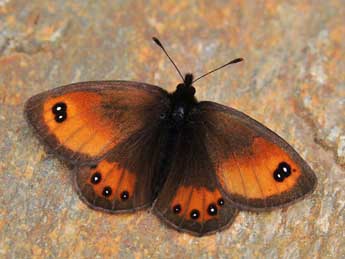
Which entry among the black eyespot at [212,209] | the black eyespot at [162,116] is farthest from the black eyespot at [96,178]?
the black eyespot at [212,209]

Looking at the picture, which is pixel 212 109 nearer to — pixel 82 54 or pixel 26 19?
pixel 82 54

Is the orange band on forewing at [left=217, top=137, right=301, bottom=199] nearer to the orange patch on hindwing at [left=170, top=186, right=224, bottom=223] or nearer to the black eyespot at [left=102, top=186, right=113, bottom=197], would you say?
the orange patch on hindwing at [left=170, top=186, right=224, bottom=223]

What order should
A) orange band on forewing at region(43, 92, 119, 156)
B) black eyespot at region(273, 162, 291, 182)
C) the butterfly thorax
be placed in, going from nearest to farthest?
1. black eyespot at region(273, 162, 291, 182)
2. orange band on forewing at region(43, 92, 119, 156)
3. the butterfly thorax

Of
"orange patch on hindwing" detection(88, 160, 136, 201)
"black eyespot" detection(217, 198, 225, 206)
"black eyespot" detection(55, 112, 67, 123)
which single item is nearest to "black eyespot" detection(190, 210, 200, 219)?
"black eyespot" detection(217, 198, 225, 206)

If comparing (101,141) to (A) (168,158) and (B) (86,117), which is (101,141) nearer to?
(B) (86,117)

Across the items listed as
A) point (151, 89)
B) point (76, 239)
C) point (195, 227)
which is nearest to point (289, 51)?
point (151, 89)

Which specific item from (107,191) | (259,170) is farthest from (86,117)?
(259,170)

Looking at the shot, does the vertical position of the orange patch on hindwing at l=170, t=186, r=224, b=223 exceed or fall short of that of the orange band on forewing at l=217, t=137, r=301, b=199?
it falls short

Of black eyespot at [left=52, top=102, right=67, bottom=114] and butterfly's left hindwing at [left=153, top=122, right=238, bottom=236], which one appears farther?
black eyespot at [left=52, top=102, right=67, bottom=114]
